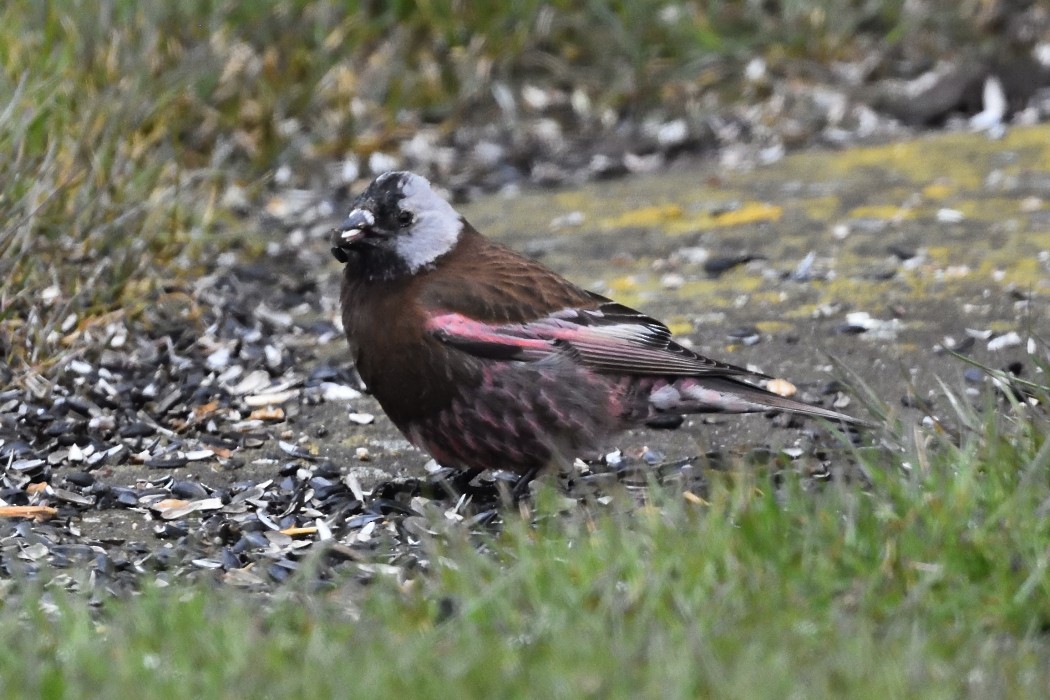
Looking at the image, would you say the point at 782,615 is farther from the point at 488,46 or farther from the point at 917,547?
the point at 488,46

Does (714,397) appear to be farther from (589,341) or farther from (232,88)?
(232,88)

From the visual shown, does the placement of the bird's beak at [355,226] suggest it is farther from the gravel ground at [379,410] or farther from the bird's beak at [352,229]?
the gravel ground at [379,410]

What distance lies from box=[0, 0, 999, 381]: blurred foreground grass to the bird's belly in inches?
60.9

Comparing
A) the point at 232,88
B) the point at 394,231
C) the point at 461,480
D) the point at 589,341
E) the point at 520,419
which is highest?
the point at 232,88

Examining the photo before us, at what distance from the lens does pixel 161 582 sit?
4117 mm

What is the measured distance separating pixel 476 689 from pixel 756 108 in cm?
582

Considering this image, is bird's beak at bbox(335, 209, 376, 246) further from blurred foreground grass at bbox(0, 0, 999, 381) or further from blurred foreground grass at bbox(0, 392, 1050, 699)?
blurred foreground grass at bbox(0, 392, 1050, 699)

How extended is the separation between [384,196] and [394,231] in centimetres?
11

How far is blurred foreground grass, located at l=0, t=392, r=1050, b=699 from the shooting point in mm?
3090

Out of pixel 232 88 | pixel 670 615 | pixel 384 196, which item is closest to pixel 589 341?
pixel 384 196

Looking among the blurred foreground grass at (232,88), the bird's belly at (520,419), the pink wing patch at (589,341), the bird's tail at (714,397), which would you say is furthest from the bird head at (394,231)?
the blurred foreground grass at (232,88)

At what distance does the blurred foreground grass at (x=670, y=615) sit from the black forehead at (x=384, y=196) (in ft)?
4.15

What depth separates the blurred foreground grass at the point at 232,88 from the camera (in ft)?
19.3

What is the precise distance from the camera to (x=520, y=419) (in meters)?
4.75
